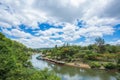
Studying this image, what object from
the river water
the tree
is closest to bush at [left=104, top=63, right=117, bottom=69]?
the river water

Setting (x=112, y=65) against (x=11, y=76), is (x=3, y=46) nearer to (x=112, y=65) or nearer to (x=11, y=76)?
(x=11, y=76)

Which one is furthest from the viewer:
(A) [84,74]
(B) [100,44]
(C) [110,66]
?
(B) [100,44]

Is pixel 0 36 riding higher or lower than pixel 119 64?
higher

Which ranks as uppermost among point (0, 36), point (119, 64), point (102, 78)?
point (0, 36)

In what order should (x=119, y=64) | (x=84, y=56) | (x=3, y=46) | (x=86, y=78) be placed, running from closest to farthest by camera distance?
(x=3, y=46)
(x=86, y=78)
(x=119, y=64)
(x=84, y=56)

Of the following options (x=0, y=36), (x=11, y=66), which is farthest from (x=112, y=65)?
(x=11, y=66)

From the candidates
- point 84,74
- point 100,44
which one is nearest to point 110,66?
point 84,74

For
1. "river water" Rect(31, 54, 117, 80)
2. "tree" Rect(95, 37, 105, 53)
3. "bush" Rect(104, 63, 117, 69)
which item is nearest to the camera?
"river water" Rect(31, 54, 117, 80)

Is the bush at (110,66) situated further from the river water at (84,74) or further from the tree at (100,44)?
the tree at (100,44)

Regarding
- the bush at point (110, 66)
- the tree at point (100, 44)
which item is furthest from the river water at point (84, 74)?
the tree at point (100, 44)

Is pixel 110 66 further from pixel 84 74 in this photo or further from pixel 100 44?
pixel 100 44

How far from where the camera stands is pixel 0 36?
31.7m

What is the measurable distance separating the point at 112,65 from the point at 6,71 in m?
42.5

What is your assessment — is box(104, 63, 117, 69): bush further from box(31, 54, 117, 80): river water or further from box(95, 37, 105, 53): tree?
box(95, 37, 105, 53): tree
